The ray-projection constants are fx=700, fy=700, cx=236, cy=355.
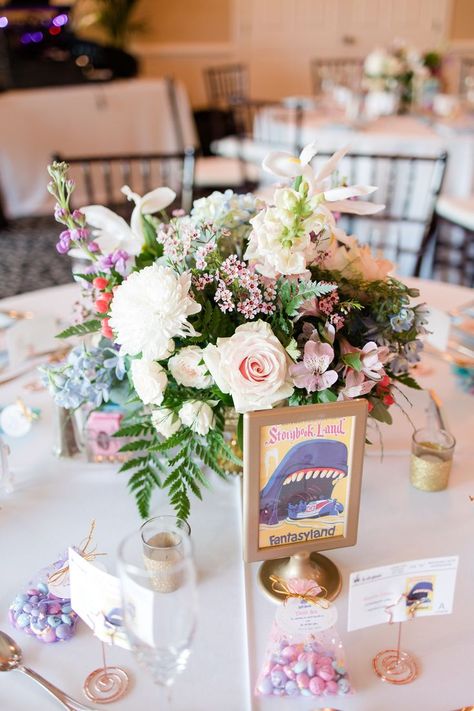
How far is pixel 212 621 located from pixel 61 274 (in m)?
3.52

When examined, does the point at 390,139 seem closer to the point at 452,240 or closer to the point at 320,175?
the point at 452,240

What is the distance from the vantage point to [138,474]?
1.08 meters

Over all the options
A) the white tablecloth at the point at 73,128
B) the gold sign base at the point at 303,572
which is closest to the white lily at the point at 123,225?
the gold sign base at the point at 303,572

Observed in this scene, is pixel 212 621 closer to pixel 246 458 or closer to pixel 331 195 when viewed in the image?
pixel 246 458

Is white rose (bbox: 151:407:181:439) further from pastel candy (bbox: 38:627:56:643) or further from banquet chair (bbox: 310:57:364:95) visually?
banquet chair (bbox: 310:57:364:95)

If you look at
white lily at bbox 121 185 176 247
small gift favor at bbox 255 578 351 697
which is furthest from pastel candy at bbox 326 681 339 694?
white lily at bbox 121 185 176 247

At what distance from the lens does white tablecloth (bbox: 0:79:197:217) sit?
193 inches

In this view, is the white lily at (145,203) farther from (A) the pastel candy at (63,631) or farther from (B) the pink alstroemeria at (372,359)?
(A) the pastel candy at (63,631)

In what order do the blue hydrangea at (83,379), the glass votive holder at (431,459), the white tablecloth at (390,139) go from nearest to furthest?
the blue hydrangea at (83,379), the glass votive holder at (431,459), the white tablecloth at (390,139)

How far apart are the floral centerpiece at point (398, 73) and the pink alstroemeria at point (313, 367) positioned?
3738mm

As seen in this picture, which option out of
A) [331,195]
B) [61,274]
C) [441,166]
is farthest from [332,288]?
[61,274]

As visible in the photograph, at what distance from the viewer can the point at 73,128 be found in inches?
202

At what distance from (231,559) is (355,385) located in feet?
1.11

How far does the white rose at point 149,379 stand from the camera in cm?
96
